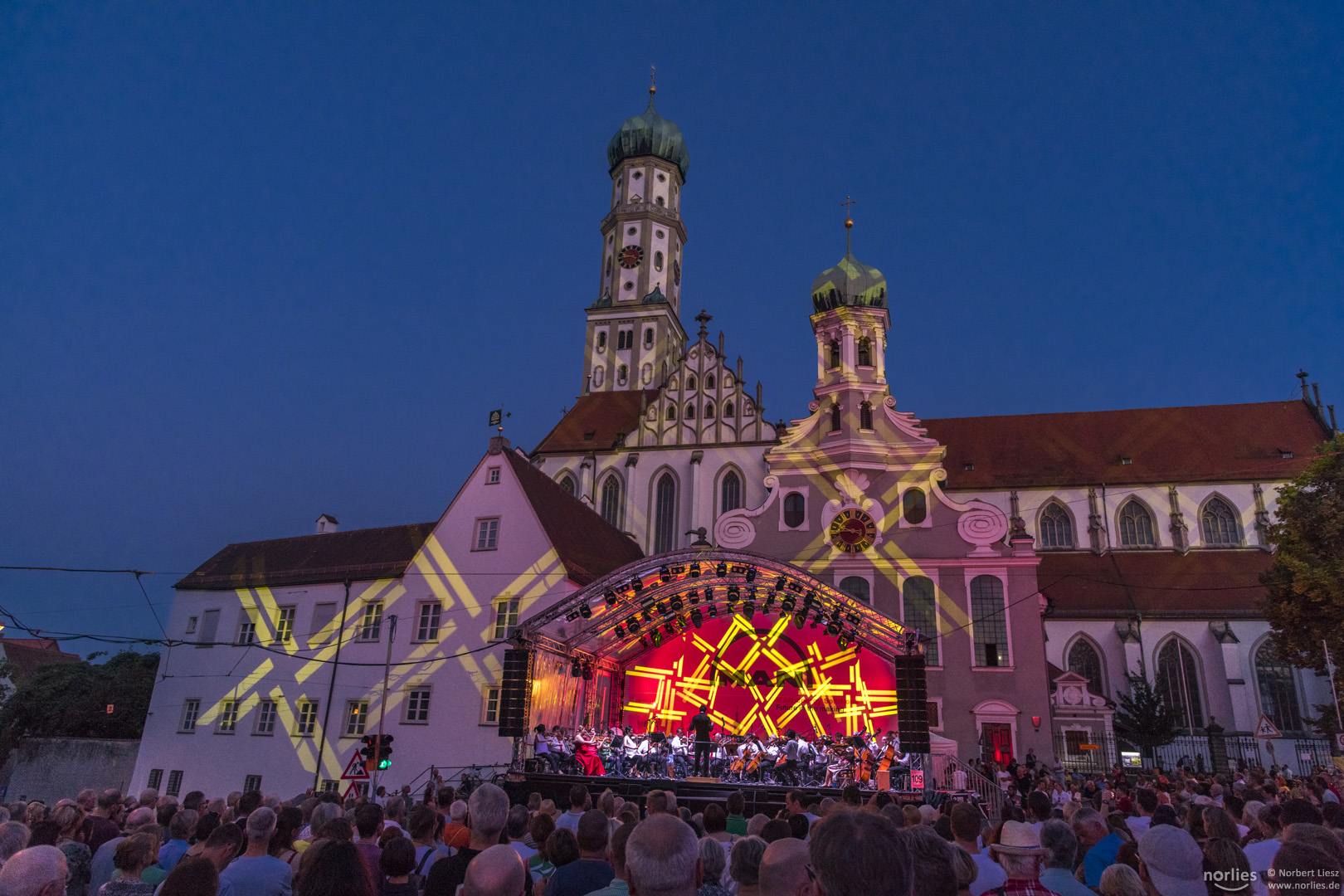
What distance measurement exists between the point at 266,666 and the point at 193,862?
27994 millimetres

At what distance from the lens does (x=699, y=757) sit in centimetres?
1998

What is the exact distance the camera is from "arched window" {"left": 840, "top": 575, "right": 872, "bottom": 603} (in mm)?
29031

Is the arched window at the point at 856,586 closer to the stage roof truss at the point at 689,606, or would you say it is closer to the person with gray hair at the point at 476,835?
the stage roof truss at the point at 689,606

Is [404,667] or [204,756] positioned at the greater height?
[404,667]

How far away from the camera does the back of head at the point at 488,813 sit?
4.91 metres

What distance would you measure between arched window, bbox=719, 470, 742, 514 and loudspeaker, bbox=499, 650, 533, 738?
1799cm

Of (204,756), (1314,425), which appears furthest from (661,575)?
(1314,425)

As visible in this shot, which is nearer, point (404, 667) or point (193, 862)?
point (193, 862)

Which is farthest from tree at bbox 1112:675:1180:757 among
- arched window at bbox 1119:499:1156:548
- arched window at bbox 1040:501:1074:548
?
arched window at bbox 1040:501:1074:548

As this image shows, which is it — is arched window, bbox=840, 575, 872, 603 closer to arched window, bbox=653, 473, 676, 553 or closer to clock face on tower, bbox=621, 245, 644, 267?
arched window, bbox=653, 473, 676, 553

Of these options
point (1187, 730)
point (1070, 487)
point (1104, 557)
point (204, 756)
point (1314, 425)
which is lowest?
point (204, 756)

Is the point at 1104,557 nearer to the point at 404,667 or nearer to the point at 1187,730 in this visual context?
the point at 1187,730

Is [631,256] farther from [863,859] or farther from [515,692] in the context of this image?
[863,859]

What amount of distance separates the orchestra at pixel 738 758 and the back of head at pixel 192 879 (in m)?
16.3
